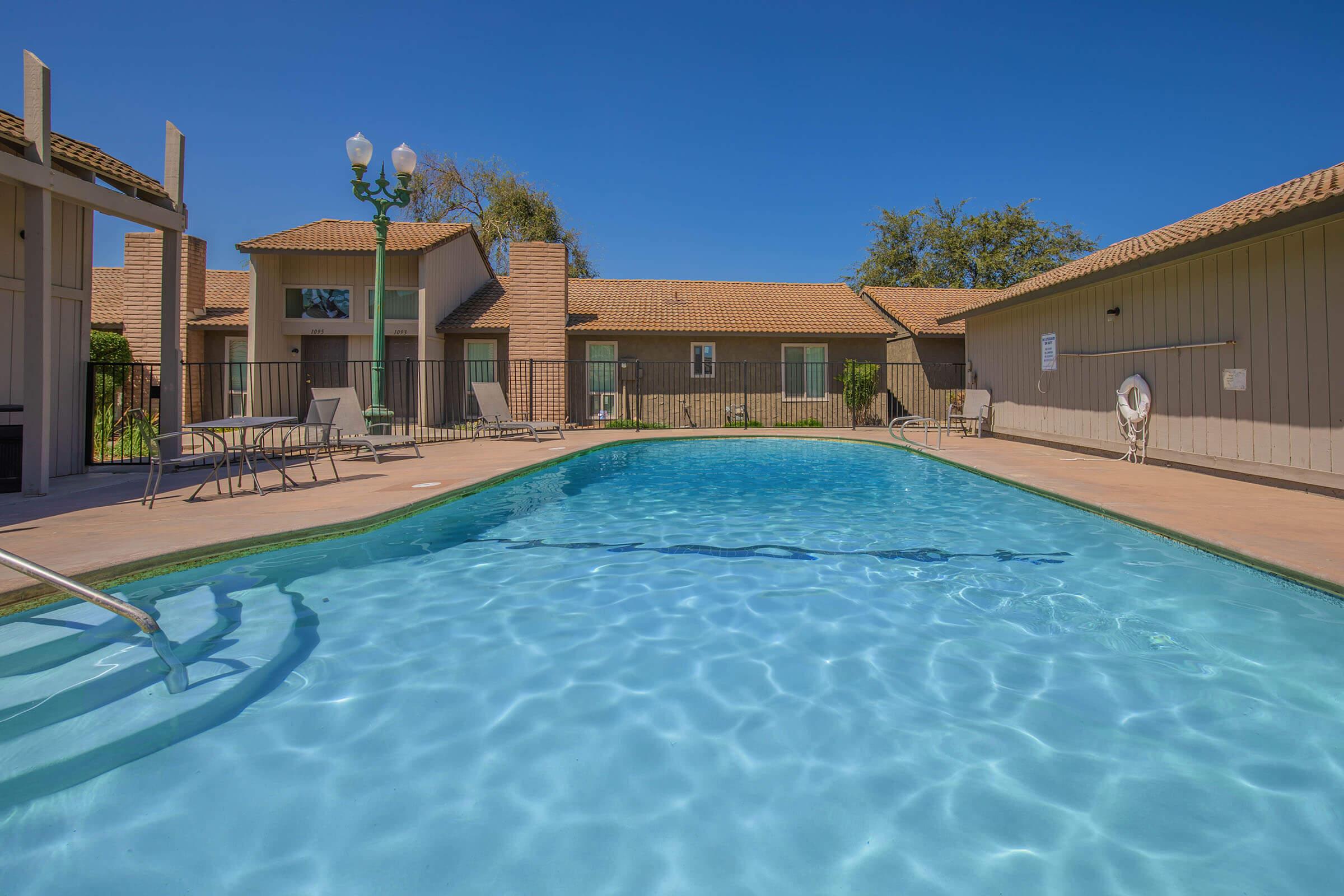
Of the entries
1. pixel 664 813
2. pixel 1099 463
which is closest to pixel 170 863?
pixel 664 813

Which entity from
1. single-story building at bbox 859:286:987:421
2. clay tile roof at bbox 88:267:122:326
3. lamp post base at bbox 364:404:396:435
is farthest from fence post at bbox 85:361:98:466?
single-story building at bbox 859:286:987:421

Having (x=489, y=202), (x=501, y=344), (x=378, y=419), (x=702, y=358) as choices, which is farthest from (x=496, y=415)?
(x=489, y=202)

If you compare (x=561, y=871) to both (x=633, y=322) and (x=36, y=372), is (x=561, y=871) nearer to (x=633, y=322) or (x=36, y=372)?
(x=36, y=372)

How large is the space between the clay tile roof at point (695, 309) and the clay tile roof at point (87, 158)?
9841 millimetres

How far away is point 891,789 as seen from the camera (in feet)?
7.24

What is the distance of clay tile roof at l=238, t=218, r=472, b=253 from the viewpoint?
16203 millimetres

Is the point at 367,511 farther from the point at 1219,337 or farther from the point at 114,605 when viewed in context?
the point at 1219,337

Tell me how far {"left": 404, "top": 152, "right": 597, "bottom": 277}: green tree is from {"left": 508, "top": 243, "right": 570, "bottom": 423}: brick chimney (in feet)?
42.2

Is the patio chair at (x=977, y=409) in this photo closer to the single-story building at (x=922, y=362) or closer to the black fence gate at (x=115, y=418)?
the single-story building at (x=922, y=362)

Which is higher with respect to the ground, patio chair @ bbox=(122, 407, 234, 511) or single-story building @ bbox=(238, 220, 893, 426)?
single-story building @ bbox=(238, 220, 893, 426)

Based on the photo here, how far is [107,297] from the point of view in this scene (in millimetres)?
19234

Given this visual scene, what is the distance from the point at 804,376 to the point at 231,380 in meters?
14.8

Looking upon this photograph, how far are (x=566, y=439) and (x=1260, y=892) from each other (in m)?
11.7

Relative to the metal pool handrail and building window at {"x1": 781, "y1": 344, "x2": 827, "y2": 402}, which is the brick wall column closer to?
building window at {"x1": 781, "y1": 344, "x2": 827, "y2": 402}
